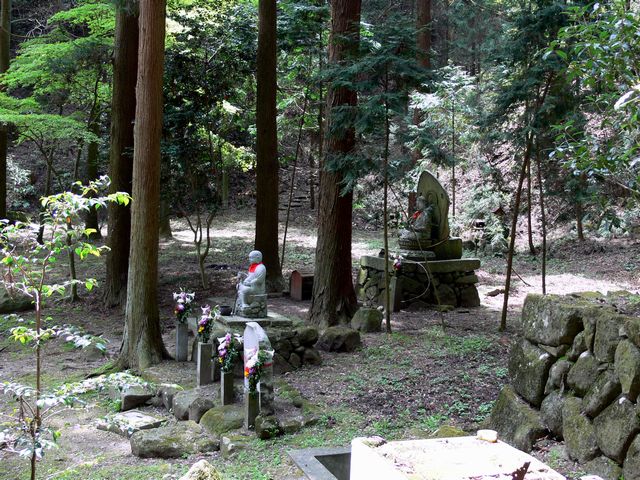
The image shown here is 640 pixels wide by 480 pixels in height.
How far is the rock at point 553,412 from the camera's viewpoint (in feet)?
16.0

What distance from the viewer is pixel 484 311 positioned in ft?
38.2

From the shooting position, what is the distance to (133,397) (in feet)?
26.8

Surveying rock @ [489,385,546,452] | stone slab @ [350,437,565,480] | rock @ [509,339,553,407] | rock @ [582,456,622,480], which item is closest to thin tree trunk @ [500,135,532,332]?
rock @ [509,339,553,407]

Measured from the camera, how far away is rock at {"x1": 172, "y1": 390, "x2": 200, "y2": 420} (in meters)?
7.47

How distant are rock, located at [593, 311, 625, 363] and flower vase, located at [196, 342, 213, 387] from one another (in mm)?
5120

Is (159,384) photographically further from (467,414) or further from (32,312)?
(32,312)

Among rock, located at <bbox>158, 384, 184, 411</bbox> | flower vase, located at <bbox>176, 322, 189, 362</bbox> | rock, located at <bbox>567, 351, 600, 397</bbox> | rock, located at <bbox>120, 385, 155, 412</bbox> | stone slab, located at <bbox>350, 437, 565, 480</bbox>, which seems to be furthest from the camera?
flower vase, located at <bbox>176, 322, 189, 362</bbox>

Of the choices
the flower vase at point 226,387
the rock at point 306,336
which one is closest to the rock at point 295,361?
the rock at point 306,336

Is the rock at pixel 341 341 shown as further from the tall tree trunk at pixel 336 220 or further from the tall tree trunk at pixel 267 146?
the tall tree trunk at pixel 267 146

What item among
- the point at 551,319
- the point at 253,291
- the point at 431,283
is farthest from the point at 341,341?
the point at 551,319

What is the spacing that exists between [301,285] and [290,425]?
609 centimetres

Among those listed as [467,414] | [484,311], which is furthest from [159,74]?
[484,311]

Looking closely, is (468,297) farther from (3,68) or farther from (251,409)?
(3,68)

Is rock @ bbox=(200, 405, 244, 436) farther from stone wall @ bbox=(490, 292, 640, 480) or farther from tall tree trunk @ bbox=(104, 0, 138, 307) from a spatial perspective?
tall tree trunk @ bbox=(104, 0, 138, 307)
